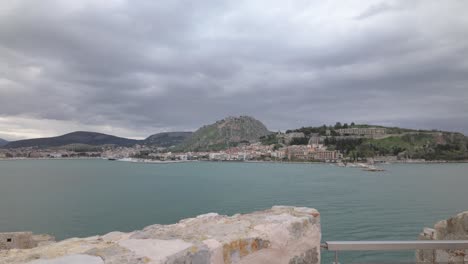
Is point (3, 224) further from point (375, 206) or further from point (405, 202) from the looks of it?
point (405, 202)

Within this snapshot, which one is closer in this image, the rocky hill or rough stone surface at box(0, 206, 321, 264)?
rough stone surface at box(0, 206, 321, 264)

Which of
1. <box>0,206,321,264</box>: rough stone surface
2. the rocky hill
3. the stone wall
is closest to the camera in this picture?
<box>0,206,321,264</box>: rough stone surface

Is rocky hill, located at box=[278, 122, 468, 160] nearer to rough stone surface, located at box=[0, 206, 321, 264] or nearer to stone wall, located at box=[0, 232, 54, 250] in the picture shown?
stone wall, located at box=[0, 232, 54, 250]

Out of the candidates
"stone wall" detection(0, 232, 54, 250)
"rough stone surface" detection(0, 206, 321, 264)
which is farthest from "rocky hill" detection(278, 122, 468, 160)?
"rough stone surface" detection(0, 206, 321, 264)

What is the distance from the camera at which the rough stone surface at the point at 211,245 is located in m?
2.11

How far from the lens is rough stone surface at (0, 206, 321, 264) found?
2105 millimetres

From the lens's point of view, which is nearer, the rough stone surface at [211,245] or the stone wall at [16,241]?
the rough stone surface at [211,245]

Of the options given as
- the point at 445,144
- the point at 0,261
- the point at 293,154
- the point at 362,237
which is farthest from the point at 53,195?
the point at 445,144

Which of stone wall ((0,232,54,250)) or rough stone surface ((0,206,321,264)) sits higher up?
rough stone surface ((0,206,321,264))

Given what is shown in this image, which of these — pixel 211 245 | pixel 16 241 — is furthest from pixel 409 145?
pixel 211 245

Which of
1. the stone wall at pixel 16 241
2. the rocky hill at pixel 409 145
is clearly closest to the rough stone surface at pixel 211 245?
the stone wall at pixel 16 241

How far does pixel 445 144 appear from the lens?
171 meters

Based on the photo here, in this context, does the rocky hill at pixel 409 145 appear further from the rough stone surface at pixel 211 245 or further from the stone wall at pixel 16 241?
Answer: the rough stone surface at pixel 211 245

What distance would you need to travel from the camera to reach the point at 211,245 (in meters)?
2.34
